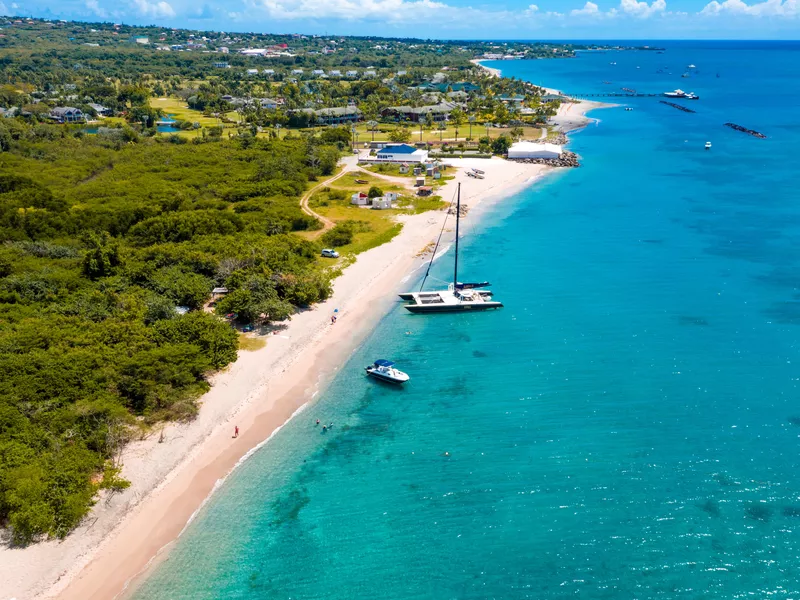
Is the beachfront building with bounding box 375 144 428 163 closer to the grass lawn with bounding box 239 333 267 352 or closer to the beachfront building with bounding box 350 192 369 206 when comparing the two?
the beachfront building with bounding box 350 192 369 206

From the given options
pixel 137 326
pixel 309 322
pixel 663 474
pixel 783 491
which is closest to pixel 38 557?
pixel 137 326

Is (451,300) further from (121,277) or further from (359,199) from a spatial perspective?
(359,199)

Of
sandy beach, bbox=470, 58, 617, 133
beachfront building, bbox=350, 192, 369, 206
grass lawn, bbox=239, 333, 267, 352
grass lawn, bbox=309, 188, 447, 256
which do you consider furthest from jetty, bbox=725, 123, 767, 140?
grass lawn, bbox=239, 333, 267, 352

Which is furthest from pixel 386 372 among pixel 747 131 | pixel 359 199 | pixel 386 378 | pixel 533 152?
pixel 747 131

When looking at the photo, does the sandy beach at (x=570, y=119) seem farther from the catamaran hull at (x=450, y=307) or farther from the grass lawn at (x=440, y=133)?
the catamaran hull at (x=450, y=307)

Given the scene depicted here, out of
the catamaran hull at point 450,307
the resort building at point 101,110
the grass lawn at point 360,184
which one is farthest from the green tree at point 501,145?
the resort building at point 101,110

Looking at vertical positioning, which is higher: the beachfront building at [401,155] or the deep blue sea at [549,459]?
the beachfront building at [401,155]
